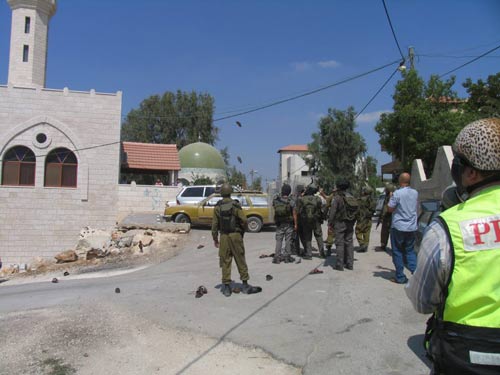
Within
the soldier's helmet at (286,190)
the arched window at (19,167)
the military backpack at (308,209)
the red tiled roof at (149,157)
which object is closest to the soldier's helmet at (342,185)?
the military backpack at (308,209)

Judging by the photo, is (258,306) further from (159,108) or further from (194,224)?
(159,108)

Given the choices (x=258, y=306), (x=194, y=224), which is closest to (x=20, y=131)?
(x=194, y=224)

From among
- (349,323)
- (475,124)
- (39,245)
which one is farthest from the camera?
(39,245)

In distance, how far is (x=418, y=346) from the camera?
455 centimetres

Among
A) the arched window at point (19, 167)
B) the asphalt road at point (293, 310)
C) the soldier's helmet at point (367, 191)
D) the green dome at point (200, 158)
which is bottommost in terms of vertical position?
the asphalt road at point (293, 310)

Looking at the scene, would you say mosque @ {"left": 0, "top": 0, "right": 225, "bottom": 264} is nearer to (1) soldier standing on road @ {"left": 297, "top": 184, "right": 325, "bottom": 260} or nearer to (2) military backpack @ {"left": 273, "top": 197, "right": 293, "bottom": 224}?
(1) soldier standing on road @ {"left": 297, "top": 184, "right": 325, "bottom": 260}

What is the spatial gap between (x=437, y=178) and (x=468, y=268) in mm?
10033

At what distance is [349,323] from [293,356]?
118cm

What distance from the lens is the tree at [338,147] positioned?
126 ft

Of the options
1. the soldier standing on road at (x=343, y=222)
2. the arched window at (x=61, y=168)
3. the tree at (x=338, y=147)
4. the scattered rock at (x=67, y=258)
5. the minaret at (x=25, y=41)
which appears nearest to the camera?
the soldier standing on road at (x=343, y=222)

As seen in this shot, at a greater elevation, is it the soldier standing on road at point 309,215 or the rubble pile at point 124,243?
the soldier standing on road at point 309,215

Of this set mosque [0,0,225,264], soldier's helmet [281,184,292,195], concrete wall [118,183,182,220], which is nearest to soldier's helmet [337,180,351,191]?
soldier's helmet [281,184,292,195]

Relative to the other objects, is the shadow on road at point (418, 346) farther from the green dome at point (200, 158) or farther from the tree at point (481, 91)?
the green dome at point (200, 158)

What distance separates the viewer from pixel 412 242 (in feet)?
23.7
